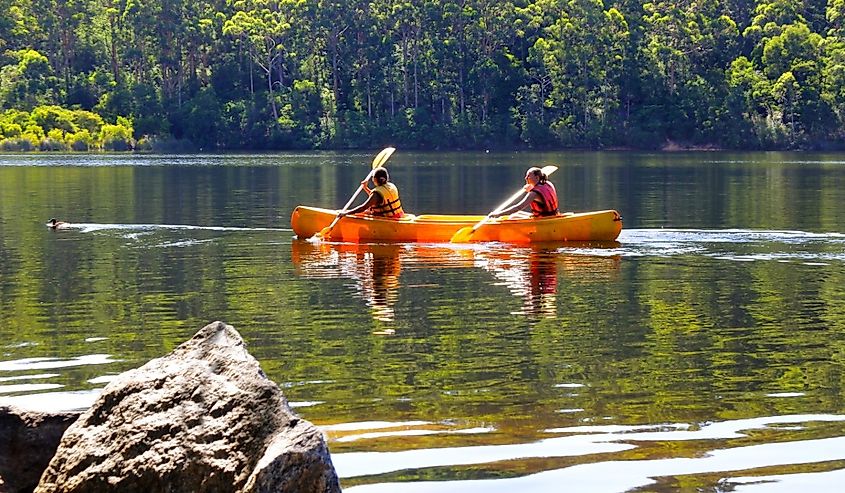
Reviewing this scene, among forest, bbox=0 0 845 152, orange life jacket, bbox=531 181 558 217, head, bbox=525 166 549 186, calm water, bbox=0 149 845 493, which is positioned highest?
forest, bbox=0 0 845 152

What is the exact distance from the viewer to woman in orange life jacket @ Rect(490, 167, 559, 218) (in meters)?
21.3

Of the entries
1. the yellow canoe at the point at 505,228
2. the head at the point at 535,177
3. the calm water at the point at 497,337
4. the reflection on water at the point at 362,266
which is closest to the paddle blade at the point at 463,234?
the yellow canoe at the point at 505,228

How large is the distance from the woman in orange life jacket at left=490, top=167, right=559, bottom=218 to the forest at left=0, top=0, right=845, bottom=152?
70137mm

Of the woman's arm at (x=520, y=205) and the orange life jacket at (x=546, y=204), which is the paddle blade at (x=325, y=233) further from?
the orange life jacket at (x=546, y=204)

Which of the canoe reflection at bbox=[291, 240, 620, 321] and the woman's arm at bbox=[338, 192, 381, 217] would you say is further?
the woman's arm at bbox=[338, 192, 381, 217]

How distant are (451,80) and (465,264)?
3104 inches

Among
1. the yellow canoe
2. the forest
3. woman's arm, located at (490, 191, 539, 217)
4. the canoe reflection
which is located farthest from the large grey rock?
the forest

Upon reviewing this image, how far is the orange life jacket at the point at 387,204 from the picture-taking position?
22281 millimetres

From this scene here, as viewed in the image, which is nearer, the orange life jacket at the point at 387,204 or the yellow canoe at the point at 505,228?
the yellow canoe at the point at 505,228

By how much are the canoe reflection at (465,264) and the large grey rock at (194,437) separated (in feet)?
27.3

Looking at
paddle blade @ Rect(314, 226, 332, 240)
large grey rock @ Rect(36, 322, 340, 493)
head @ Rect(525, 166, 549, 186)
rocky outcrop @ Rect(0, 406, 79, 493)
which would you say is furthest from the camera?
paddle blade @ Rect(314, 226, 332, 240)

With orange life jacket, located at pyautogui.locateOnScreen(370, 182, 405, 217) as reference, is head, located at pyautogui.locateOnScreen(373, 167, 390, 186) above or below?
above

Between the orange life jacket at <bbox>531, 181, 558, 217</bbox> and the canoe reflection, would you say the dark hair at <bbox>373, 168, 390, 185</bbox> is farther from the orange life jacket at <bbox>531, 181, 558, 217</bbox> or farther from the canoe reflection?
the orange life jacket at <bbox>531, 181, 558, 217</bbox>

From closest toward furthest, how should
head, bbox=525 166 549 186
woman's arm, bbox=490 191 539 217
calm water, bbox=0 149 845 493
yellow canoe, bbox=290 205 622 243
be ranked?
1. calm water, bbox=0 149 845 493
2. head, bbox=525 166 549 186
3. woman's arm, bbox=490 191 539 217
4. yellow canoe, bbox=290 205 622 243
